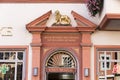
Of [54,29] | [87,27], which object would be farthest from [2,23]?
[87,27]

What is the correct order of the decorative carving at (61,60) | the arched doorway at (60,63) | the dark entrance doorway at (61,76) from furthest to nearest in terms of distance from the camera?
the dark entrance doorway at (61,76), the decorative carving at (61,60), the arched doorway at (60,63)

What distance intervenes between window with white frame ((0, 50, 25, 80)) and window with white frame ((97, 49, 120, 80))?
2.42 metres

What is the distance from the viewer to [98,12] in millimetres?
11422

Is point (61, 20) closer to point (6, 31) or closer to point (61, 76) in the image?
point (6, 31)

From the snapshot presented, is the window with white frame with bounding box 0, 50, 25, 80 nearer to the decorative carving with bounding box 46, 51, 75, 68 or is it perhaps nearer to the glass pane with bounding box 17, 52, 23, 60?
the glass pane with bounding box 17, 52, 23, 60

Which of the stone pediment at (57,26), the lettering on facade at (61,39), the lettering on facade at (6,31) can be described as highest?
the stone pediment at (57,26)

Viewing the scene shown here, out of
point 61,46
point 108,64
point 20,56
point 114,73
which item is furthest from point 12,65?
point 114,73

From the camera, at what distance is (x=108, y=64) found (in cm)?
1154

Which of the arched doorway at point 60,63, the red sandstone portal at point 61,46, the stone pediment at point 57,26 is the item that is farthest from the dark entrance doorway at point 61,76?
the stone pediment at point 57,26

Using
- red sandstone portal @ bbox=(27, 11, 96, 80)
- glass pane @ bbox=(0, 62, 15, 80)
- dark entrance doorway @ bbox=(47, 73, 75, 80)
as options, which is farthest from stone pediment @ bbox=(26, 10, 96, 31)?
dark entrance doorway @ bbox=(47, 73, 75, 80)

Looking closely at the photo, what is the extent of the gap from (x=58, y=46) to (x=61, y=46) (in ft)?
0.31

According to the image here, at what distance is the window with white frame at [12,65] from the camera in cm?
1156

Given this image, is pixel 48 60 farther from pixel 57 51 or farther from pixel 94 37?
pixel 94 37

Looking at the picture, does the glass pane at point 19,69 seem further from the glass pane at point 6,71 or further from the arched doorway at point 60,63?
the arched doorway at point 60,63
